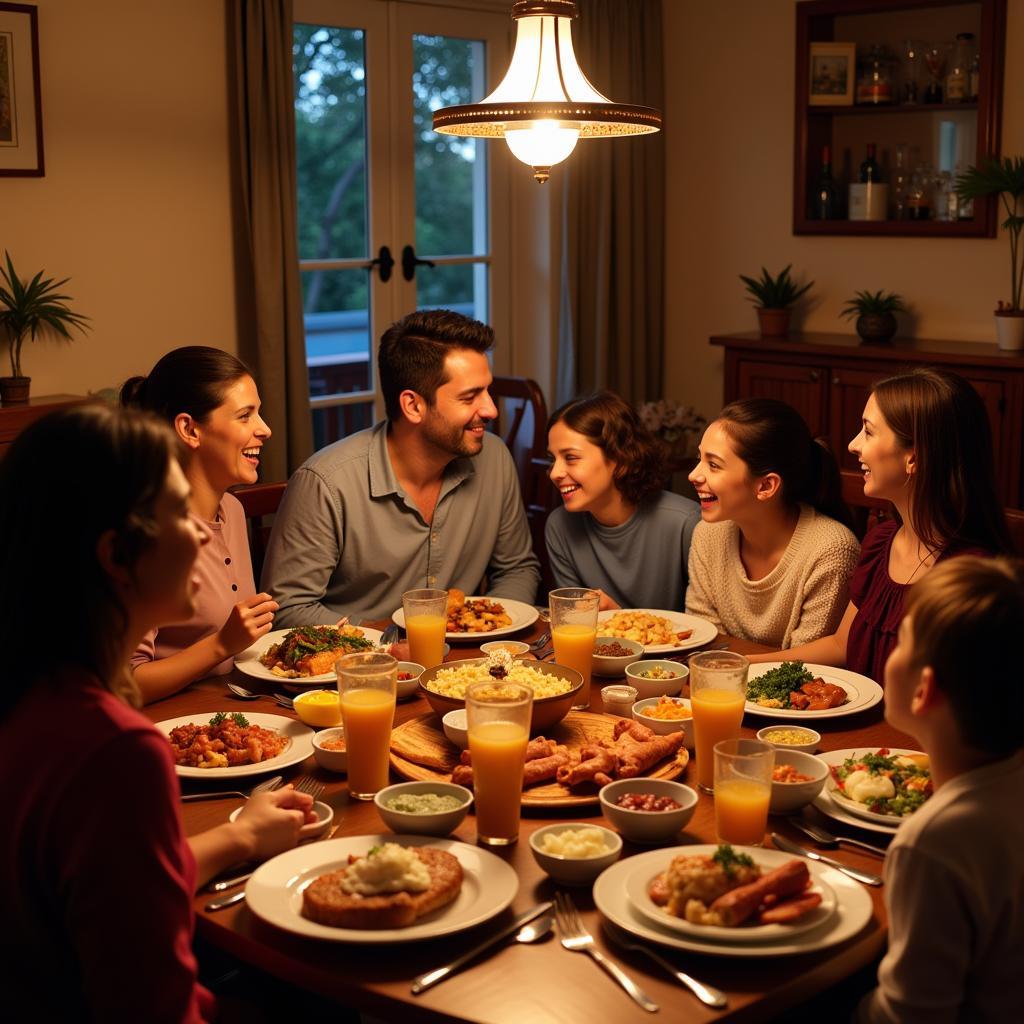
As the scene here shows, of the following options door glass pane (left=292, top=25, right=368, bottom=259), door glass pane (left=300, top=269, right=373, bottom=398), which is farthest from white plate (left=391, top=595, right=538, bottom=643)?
door glass pane (left=292, top=25, right=368, bottom=259)

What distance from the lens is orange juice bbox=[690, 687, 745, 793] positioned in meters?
1.80

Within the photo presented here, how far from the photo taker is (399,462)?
320 cm

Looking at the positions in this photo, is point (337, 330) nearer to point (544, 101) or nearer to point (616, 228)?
point (616, 228)

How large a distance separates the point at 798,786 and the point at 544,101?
1173mm

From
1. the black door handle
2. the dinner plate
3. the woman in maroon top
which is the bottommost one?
the dinner plate

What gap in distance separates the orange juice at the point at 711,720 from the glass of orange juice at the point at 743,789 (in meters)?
0.18

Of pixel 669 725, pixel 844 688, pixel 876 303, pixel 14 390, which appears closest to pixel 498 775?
pixel 669 725

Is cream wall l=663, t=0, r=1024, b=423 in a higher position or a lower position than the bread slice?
higher

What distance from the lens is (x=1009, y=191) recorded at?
4.68m

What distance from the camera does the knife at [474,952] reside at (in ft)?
4.39

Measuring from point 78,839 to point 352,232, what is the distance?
13.5 feet

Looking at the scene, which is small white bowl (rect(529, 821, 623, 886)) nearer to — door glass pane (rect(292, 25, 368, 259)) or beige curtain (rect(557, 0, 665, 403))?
door glass pane (rect(292, 25, 368, 259))

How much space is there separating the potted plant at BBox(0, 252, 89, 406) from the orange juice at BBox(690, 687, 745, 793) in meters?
2.71

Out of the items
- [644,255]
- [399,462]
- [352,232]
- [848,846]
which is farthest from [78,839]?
[644,255]
